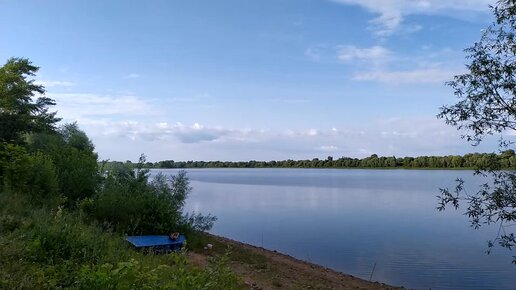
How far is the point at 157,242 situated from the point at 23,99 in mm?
30079

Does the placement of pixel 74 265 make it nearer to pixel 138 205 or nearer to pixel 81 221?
pixel 81 221

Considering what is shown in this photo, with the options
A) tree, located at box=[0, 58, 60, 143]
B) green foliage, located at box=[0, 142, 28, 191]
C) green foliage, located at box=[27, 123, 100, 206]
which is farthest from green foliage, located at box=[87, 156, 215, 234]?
tree, located at box=[0, 58, 60, 143]

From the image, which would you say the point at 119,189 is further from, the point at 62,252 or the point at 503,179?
the point at 503,179

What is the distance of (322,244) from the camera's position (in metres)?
23.9

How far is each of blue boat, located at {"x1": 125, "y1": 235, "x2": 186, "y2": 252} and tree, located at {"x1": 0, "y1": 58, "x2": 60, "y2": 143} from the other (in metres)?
18.7

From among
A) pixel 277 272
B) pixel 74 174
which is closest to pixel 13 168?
pixel 74 174

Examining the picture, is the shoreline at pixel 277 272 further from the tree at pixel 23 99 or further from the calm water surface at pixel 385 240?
the tree at pixel 23 99

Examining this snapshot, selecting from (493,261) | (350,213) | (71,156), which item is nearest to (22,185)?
(71,156)

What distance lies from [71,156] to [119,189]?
4.17 metres

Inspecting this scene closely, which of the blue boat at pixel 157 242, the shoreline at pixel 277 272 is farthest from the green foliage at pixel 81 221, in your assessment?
the shoreline at pixel 277 272

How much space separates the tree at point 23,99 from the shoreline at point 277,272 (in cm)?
1827

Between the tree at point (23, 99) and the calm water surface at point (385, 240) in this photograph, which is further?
the tree at point (23, 99)

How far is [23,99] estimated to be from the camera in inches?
1464

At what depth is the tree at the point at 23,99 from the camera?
32.2m
